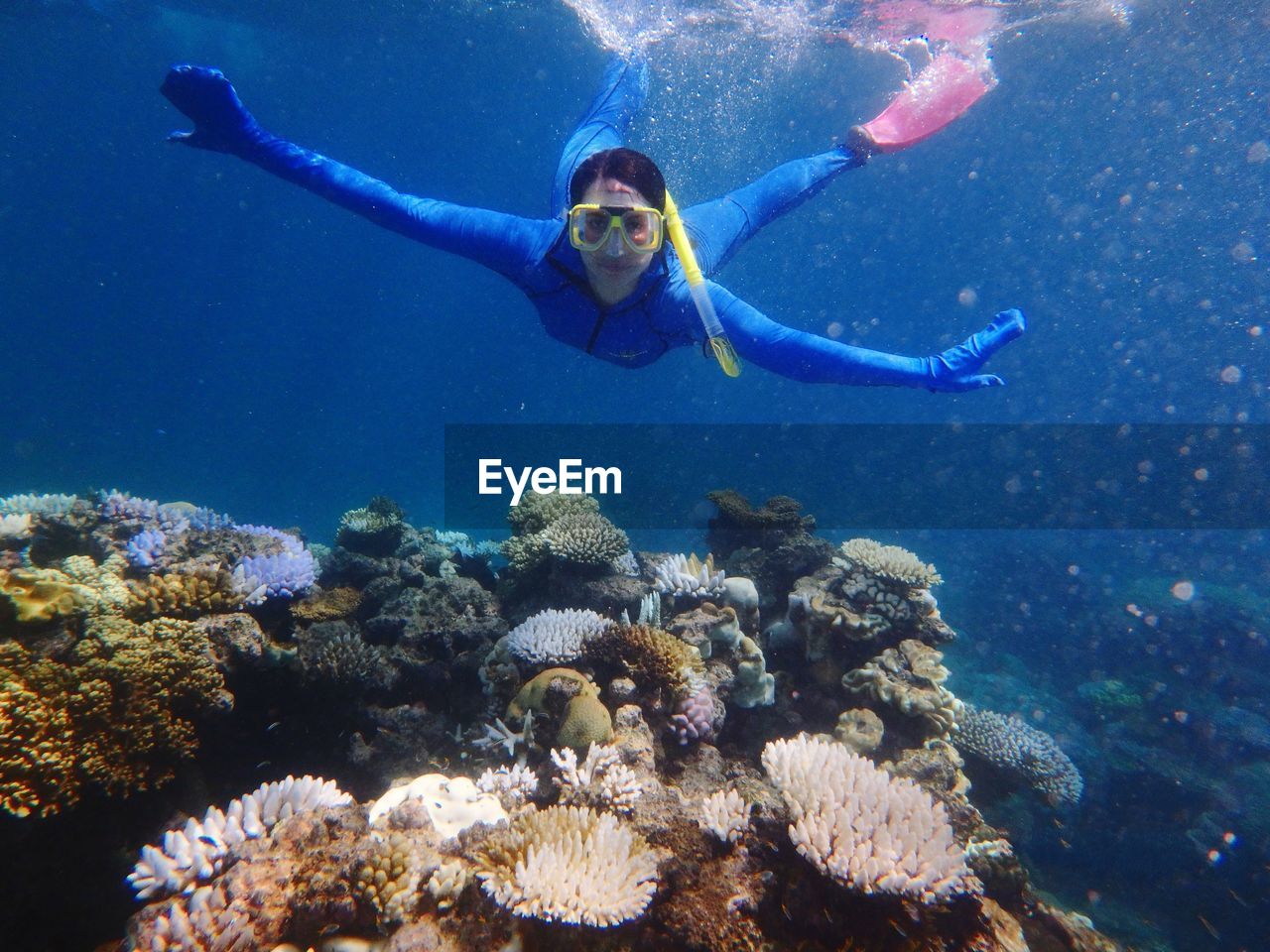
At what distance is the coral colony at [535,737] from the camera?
7.88 ft

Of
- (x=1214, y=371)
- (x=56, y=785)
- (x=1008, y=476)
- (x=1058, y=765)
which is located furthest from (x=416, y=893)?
(x=1214, y=371)

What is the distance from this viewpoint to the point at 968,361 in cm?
493

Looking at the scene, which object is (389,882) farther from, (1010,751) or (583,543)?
(1010,751)

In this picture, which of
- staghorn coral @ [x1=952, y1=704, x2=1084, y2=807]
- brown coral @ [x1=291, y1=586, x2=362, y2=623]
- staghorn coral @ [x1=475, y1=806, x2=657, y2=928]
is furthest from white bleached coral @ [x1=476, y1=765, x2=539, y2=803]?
staghorn coral @ [x1=952, y1=704, x2=1084, y2=807]

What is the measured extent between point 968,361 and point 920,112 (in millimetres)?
6708

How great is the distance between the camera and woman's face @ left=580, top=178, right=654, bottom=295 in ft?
14.6

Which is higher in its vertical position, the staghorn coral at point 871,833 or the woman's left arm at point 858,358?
the woman's left arm at point 858,358

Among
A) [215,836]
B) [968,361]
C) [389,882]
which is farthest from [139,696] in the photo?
[968,361]

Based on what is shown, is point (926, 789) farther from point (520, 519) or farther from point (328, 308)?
point (328, 308)

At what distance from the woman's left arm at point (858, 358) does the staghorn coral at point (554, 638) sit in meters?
2.60

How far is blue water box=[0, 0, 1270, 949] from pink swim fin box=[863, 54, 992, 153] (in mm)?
11892

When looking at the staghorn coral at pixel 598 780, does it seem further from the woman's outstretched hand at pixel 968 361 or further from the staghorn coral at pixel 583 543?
the woman's outstretched hand at pixel 968 361

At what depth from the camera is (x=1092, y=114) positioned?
3291 cm

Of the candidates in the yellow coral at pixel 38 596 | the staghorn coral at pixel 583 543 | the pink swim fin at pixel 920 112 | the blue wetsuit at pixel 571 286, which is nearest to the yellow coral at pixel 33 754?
the yellow coral at pixel 38 596
